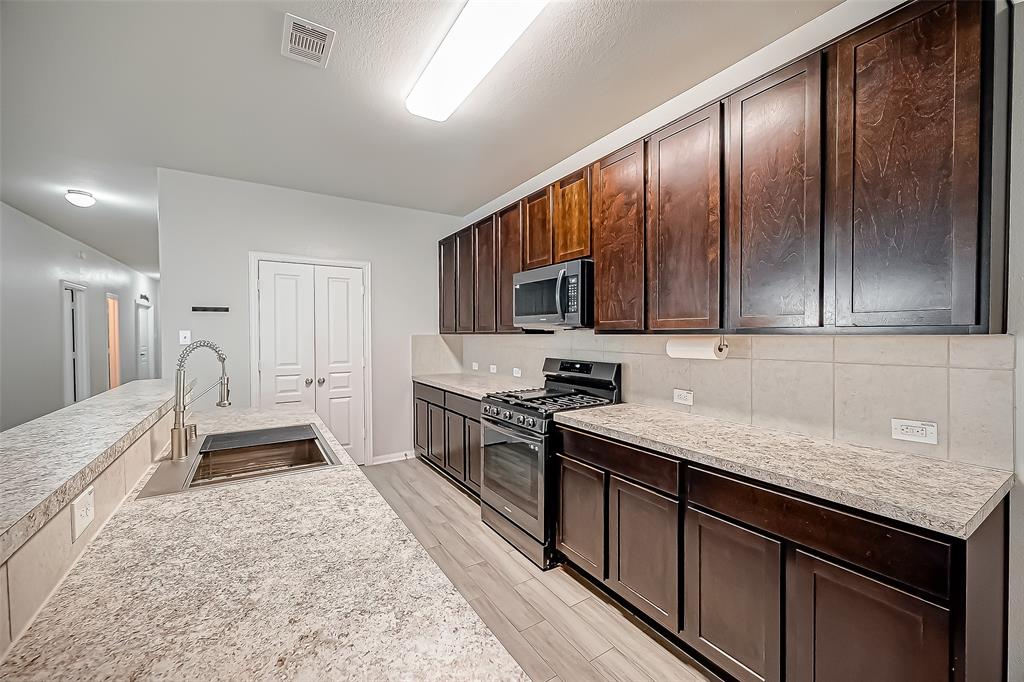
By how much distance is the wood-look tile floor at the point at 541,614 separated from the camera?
1770 millimetres

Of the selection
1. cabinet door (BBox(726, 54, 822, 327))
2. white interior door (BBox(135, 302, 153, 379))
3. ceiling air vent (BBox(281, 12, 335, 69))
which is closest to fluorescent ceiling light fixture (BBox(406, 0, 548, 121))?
ceiling air vent (BBox(281, 12, 335, 69))

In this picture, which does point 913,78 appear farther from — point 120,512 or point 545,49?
point 120,512

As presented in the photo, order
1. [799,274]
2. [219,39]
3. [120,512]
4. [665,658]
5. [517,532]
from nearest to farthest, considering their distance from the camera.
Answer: [120,512] < [799,274] < [665,658] < [219,39] < [517,532]

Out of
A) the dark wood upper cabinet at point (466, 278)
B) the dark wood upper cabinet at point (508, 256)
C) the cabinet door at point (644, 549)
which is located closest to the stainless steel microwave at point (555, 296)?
the dark wood upper cabinet at point (508, 256)

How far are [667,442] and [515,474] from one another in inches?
46.9

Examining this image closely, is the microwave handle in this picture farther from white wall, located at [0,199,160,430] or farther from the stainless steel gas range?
white wall, located at [0,199,160,430]

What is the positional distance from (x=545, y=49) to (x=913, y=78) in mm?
1406

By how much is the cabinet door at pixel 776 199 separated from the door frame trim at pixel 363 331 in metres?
3.49

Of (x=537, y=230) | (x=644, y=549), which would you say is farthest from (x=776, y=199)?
(x=537, y=230)

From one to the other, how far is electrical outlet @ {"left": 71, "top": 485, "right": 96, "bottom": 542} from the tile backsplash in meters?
2.43

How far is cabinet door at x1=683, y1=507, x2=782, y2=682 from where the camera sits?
1452 mm

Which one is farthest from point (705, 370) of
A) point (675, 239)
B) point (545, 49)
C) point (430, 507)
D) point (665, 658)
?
point (430, 507)

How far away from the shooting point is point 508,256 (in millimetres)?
3506

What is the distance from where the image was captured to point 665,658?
1.81 m
